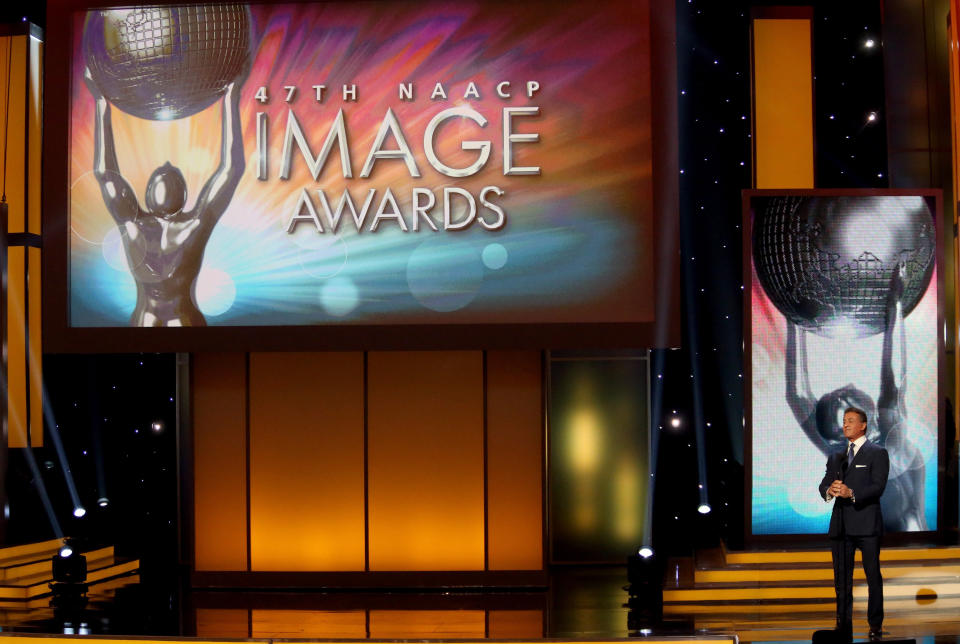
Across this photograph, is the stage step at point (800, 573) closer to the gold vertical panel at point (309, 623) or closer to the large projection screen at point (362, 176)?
the large projection screen at point (362, 176)

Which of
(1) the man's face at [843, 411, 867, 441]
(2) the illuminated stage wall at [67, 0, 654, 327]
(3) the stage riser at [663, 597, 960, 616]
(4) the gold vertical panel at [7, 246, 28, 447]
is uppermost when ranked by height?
(2) the illuminated stage wall at [67, 0, 654, 327]

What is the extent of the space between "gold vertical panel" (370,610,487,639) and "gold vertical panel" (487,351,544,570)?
939 mm

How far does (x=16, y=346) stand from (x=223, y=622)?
3.99 m

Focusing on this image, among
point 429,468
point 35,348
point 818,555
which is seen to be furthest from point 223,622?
point 818,555

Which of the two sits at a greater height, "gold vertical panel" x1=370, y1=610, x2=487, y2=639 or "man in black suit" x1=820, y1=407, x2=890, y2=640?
"man in black suit" x1=820, y1=407, x2=890, y2=640

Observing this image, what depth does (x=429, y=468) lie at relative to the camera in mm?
8594

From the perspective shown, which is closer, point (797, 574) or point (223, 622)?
point (223, 622)

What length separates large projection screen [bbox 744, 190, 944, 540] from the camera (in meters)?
8.06

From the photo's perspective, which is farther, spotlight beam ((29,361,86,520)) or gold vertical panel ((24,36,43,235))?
spotlight beam ((29,361,86,520))

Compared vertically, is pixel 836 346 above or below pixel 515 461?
above

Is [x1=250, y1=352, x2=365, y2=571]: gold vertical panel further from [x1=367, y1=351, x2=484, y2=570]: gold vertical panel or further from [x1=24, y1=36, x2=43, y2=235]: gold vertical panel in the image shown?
[x1=24, y1=36, x2=43, y2=235]: gold vertical panel

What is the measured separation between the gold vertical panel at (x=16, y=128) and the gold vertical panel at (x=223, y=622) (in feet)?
14.3

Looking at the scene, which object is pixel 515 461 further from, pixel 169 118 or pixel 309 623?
pixel 169 118

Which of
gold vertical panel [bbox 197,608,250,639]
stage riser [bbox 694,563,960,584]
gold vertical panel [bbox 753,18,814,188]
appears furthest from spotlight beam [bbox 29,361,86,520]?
gold vertical panel [bbox 753,18,814,188]
